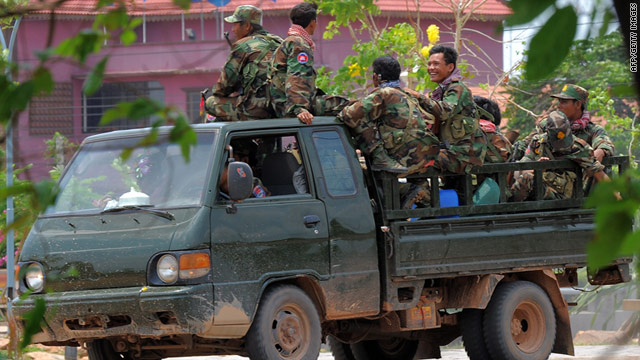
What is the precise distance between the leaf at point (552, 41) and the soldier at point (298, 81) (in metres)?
6.08

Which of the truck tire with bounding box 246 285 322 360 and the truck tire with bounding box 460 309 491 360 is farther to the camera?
the truck tire with bounding box 460 309 491 360

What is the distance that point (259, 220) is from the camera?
7.39 m

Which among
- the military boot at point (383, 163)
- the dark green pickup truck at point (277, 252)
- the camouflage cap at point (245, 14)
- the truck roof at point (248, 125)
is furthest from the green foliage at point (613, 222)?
the camouflage cap at point (245, 14)

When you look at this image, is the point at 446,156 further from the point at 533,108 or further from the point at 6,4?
the point at 533,108

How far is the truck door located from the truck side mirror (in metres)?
0.20

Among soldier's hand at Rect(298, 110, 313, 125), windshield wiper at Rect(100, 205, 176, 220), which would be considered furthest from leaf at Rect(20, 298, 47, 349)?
soldier's hand at Rect(298, 110, 313, 125)

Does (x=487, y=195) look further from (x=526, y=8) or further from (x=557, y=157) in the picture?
(x=526, y=8)

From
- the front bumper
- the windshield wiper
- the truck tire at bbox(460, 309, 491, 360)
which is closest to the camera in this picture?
the front bumper

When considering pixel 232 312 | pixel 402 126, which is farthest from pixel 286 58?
pixel 232 312

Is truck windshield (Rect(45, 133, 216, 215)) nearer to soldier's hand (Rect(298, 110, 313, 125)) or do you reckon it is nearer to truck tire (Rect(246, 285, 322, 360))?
soldier's hand (Rect(298, 110, 313, 125))

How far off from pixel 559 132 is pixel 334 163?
6.92 feet

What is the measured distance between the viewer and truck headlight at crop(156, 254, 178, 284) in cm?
705

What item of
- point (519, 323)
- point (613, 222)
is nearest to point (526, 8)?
point (613, 222)

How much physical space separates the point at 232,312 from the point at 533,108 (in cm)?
2468
